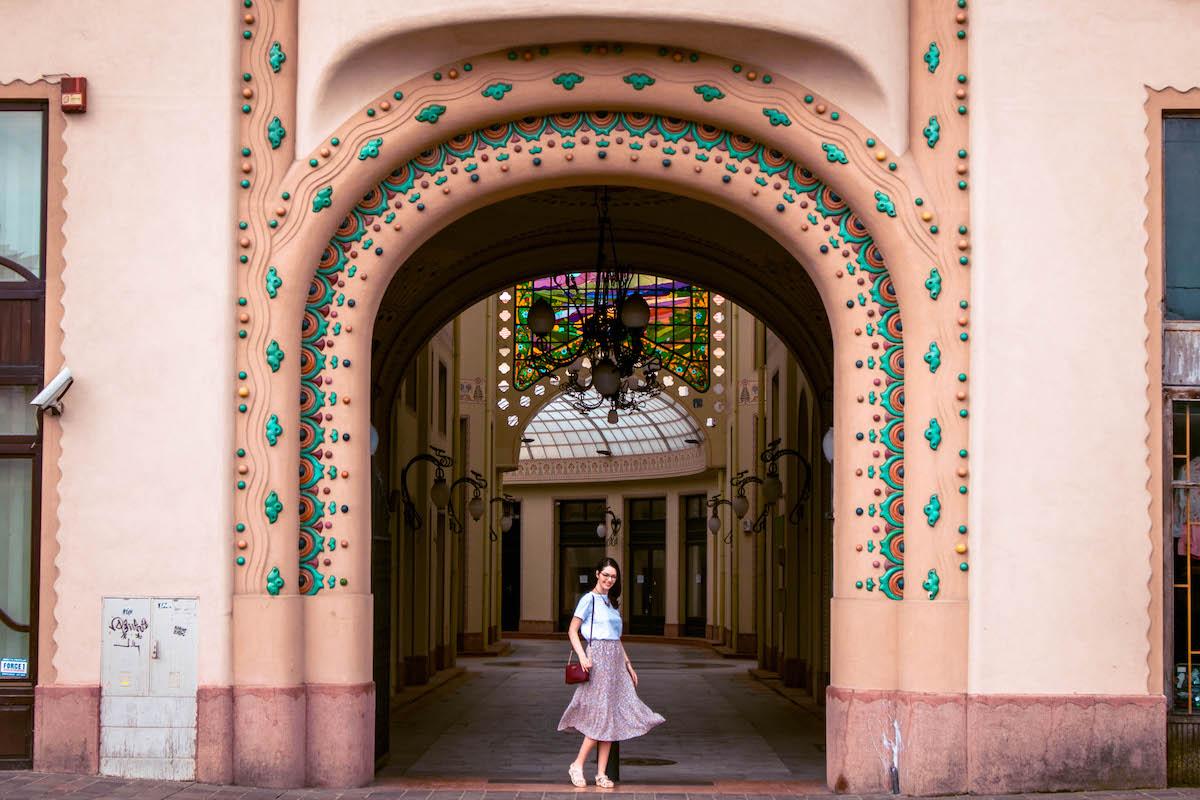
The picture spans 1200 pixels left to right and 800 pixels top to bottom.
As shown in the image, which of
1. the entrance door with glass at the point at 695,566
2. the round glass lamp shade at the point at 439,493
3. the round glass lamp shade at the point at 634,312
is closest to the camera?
the round glass lamp shade at the point at 634,312

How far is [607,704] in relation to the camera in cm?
1135

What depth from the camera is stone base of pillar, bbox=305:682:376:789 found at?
11.3 metres

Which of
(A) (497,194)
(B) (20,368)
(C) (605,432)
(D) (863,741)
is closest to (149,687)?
(B) (20,368)

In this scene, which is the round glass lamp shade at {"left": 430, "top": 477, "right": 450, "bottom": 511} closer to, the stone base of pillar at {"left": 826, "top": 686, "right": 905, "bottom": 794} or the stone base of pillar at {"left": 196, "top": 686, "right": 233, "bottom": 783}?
the stone base of pillar at {"left": 196, "top": 686, "right": 233, "bottom": 783}

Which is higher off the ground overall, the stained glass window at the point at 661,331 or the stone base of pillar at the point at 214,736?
the stained glass window at the point at 661,331

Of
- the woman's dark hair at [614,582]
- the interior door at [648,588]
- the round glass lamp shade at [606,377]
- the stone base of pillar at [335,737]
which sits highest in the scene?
the round glass lamp shade at [606,377]

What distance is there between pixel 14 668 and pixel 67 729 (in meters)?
0.61

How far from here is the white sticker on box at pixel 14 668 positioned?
1134cm

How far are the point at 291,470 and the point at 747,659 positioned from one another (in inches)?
910

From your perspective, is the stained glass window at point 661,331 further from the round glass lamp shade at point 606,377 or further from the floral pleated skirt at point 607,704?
the floral pleated skirt at point 607,704

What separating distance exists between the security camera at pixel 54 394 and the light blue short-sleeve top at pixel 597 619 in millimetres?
3763

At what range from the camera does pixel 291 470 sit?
11375mm

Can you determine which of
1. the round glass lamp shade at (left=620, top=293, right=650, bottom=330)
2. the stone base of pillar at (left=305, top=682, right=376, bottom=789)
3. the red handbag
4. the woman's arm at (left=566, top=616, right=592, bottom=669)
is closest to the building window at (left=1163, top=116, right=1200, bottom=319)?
the red handbag

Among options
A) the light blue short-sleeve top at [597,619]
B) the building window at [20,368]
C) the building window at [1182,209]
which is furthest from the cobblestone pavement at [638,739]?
the building window at [1182,209]
